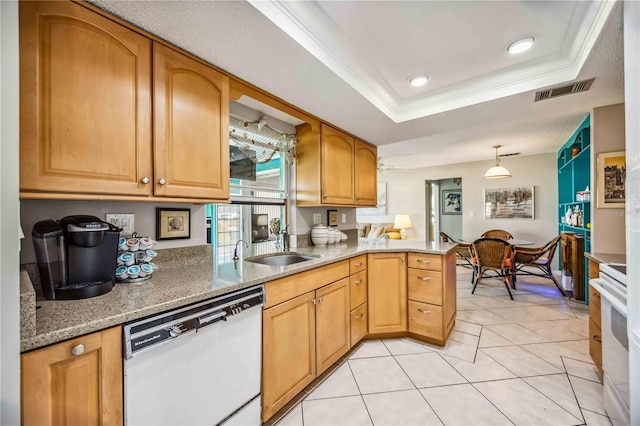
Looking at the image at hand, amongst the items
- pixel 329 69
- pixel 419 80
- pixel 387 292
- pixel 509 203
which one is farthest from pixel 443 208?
pixel 329 69

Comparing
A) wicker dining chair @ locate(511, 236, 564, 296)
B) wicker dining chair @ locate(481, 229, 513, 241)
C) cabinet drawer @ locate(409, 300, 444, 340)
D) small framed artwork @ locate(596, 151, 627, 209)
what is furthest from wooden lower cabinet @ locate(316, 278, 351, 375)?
wicker dining chair @ locate(481, 229, 513, 241)

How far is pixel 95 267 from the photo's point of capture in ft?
3.68

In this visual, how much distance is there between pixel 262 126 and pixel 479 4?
1632 millimetres

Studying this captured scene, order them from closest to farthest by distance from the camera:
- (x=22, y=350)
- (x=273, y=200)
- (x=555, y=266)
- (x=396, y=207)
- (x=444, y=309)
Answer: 1. (x=22, y=350)
2. (x=444, y=309)
3. (x=273, y=200)
4. (x=555, y=266)
5. (x=396, y=207)

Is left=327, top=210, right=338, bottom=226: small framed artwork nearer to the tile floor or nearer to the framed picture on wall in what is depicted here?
the tile floor

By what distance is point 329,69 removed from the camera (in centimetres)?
166

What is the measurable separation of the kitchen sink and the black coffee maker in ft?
3.60

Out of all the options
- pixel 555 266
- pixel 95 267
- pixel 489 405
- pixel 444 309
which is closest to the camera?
pixel 95 267

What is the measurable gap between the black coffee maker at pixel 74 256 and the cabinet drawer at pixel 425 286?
228 centimetres

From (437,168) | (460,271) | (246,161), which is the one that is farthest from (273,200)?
(437,168)

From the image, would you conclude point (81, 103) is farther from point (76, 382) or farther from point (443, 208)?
point (443, 208)

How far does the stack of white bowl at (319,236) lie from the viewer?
2.76m

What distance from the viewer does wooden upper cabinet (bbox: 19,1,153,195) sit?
0.96 m

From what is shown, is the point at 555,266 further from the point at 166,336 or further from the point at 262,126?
the point at 166,336
